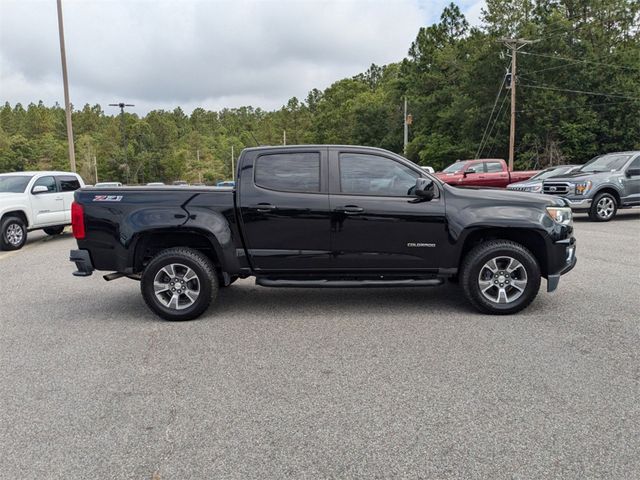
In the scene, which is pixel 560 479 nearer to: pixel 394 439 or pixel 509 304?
pixel 394 439

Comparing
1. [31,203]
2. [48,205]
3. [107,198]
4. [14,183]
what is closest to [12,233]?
[31,203]

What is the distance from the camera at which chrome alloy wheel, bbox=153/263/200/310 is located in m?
5.52

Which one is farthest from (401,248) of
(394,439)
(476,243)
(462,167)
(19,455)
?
(462,167)

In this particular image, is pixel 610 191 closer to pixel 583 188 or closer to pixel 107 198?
pixel 583 188

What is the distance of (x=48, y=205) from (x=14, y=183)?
0.89 m

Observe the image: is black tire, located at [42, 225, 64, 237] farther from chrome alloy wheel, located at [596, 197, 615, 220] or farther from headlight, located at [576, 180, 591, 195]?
chrome alloy wheel, located at [596, 197, 615, 220]

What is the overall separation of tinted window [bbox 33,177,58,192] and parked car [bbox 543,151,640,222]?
13266 mm

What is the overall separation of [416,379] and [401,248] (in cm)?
192

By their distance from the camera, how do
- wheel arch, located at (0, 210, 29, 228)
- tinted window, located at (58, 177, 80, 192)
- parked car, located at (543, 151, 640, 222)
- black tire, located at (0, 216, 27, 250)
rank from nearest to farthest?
black tire, located at (0, 216, 27, 250), wheel arch, located at (0, 210, 29, 228), tinted window, located at (58, 177, 80, 192), parked car, located at (543, 151, 640, 222)

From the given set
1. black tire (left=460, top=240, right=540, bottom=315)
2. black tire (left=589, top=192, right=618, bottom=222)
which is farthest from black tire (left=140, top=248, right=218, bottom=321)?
black tire (left=589, top=192, right=618, bottom=222)

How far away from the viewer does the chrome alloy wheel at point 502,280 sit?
551 cm

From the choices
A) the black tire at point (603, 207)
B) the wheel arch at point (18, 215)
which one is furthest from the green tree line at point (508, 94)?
the wheel arch at point (18, 215)

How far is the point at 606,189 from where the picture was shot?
13.8m

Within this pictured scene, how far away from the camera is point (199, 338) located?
4988 mm
